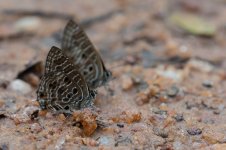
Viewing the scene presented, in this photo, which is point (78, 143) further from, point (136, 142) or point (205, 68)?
point (205, 68)

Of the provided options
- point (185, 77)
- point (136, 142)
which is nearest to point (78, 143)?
point (136, 142)

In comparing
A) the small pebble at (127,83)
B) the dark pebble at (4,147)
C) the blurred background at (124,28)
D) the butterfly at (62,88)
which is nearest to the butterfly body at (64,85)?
the butterfly at (62,88)

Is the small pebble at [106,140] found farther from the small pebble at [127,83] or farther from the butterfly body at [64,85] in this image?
the small pebble at [127,83]

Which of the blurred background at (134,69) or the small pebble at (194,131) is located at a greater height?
the blurred background at (134,69)

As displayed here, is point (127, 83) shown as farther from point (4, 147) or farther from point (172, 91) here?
point (4, 147)

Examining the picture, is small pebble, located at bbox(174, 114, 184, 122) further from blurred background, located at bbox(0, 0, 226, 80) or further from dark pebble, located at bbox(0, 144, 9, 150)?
dark pebble, located at bbox(0, 144, 9, 150)

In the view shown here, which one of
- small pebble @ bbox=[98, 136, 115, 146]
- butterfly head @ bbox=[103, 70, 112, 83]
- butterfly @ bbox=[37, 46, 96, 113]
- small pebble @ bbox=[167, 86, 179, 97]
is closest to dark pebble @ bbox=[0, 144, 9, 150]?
butterfly @ bbox=[37, 46, 96, 113]
